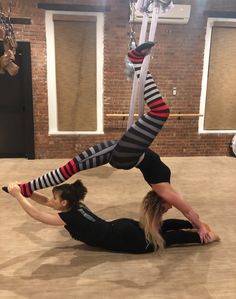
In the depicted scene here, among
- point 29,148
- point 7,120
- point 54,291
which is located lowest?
point 54,291

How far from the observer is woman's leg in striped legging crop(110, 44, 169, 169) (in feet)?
7.79

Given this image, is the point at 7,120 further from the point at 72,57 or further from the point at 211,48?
the point at 211,48

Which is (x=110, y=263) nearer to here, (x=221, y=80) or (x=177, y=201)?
(x=177, y=201)

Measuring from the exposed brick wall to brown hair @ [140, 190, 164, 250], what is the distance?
10.6 feet

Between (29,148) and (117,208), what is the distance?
8.51 ft

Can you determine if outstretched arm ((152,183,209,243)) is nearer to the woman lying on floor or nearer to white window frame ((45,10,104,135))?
the woman lying on floor

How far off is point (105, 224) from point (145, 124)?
36.6 inches

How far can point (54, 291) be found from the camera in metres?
2.37

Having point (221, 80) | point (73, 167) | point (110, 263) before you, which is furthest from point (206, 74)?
point (110, 263)

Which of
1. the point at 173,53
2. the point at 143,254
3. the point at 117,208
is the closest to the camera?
the point at 143,254

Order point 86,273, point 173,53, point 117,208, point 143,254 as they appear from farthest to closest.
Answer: point 173,53
point 117,208
point 143,254
point 86,273

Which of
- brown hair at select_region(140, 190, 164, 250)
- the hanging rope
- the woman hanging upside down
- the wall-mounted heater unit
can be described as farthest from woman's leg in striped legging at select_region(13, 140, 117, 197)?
the wall-mounted heater unit

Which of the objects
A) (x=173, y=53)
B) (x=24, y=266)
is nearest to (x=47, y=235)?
(x=24, y=266)

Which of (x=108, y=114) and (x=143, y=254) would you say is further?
(x=108, y=114)
